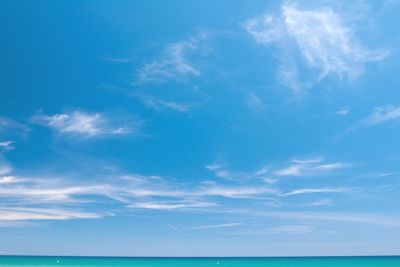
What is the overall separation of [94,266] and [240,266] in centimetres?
4312

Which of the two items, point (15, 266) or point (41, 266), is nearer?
point (15, 266)

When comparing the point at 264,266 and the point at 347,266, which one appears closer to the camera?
the point at 347,266

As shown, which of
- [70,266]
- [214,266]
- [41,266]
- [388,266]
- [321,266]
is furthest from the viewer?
[214,266]

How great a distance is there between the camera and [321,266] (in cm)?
11100

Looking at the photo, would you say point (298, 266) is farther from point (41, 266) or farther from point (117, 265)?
point (41, 266)

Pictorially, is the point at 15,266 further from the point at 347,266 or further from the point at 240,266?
the point at 347,266

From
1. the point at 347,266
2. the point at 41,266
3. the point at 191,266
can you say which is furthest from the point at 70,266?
the point at 347,266

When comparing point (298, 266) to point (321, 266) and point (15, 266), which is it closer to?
point (321, 266)

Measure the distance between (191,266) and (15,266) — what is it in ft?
179

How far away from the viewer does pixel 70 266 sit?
338 ft

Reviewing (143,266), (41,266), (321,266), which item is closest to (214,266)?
(143,266)

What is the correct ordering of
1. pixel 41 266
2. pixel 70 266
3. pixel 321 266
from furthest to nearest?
pixel 321 266
pixel 70 266
pixel 41 266

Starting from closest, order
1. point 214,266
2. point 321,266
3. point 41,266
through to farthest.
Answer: point 41,266, point 321,266, point 214,266

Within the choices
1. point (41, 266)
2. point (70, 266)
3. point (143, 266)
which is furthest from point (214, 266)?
point (41, 266)
